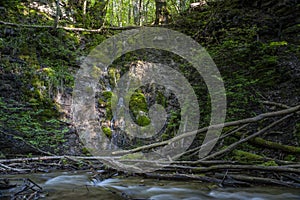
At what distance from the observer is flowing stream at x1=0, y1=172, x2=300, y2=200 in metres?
2.64

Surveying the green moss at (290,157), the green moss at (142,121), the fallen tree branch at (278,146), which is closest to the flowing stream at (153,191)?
the fallen tree branch at (278,146)

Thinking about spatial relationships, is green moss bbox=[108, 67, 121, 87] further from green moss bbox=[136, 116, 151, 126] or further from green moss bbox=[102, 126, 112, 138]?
green moss bbox=[102, 126, 112, 138]

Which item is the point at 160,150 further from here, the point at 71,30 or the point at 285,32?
the point at 71,30

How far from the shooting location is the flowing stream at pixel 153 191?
264 cm

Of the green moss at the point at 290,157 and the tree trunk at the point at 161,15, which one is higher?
the tree trunk at the point at 161,15

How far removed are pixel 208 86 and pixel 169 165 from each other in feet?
12.6

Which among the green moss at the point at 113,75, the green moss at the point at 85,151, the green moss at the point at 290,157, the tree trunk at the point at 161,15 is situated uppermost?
the tree trunk at the point at 161,15

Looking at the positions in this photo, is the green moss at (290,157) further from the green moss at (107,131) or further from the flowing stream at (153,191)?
the green moss at (107,131)

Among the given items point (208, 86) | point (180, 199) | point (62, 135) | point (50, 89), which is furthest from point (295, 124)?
point (50, 89)

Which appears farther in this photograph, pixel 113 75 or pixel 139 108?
pixel 113 75

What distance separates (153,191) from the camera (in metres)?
2.92

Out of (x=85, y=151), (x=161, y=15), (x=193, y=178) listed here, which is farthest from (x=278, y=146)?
(x=161, y=15)

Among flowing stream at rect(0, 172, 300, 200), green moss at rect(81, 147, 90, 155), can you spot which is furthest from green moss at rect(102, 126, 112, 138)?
flowing stream at rect(0, 172, 300, 200)

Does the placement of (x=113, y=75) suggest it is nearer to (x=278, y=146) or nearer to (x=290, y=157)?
(x=278, y=146)
